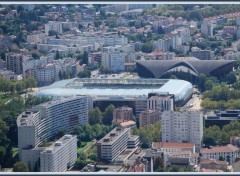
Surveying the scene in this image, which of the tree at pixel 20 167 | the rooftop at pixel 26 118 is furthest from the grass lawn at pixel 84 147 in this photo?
the tree at pixel 20 167

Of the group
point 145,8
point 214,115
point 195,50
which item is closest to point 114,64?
point 195,50

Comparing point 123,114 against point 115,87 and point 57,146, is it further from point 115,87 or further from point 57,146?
point 57,146

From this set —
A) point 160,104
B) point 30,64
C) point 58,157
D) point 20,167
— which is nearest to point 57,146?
point 58,157

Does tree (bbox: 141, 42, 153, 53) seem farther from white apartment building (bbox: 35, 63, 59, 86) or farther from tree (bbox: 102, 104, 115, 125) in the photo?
tree (bbox: 102, 104, 115, 125)

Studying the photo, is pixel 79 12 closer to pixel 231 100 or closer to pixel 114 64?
pixel 114 64

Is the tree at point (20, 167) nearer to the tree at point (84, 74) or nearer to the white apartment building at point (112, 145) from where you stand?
the white apartment building at point (112, 145)

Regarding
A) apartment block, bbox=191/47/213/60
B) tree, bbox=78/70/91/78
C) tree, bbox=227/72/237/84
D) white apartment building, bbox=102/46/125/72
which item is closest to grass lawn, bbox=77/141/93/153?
tree, bbox=227/72/237/84
